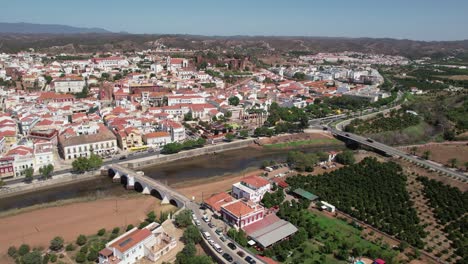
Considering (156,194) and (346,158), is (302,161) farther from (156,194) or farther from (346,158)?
(156,194)

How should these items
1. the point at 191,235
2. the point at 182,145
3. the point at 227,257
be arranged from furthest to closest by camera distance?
the point at 182,145 → the point at 191,235 → the point at 227,257

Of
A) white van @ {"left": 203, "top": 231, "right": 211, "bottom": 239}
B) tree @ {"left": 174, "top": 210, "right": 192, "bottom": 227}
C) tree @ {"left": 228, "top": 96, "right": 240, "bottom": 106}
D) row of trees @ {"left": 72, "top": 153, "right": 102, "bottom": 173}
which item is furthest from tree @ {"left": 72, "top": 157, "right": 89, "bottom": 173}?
tree @ {"left": 228, "top": 96, "right": 240, "bottom": 106}

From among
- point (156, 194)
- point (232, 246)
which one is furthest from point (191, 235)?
point (156, 194)

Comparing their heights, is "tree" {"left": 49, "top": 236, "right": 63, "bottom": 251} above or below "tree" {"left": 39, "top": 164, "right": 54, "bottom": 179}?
below

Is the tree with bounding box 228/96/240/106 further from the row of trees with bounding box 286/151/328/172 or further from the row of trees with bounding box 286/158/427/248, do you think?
the row of trees with bounding box 286/158/427/248

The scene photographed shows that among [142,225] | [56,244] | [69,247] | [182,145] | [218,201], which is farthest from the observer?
[182,145]

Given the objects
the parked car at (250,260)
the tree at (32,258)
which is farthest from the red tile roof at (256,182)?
the tree at (32,258)
